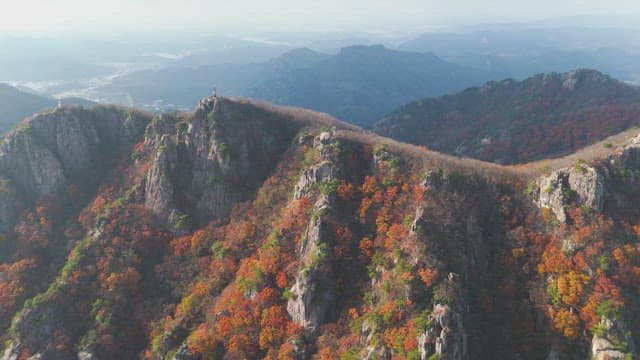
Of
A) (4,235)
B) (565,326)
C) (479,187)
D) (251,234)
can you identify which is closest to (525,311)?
(565,326)

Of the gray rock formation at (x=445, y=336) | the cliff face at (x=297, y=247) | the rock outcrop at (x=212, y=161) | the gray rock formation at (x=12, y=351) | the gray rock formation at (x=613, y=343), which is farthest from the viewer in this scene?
the rock outcrop at (x=212, y=161)

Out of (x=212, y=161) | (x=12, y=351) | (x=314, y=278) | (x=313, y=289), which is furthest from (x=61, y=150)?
(x=313, y=289)

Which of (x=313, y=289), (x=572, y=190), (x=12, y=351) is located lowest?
(x=12, y=351)

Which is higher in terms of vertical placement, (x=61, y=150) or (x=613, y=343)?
(x=61, y=150)

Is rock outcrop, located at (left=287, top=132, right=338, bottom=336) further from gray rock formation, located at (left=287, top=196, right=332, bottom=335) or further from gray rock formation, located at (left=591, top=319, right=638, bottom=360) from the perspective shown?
gray rock formation, located at (left=591, top=319, right=638, bottom=360)

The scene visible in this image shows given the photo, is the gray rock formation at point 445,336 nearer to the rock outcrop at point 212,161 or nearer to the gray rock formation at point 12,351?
the rock outcrop at point 212,161

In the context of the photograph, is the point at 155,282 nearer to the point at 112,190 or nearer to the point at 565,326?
the point at 112,190

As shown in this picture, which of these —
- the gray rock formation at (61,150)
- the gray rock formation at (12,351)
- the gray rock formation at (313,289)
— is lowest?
the gray rock formation at (12,351)

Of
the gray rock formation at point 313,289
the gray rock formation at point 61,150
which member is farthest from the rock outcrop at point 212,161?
the gray rock formation at point 313,289

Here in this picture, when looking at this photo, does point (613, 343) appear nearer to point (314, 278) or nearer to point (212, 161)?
point (314, 278)
